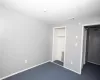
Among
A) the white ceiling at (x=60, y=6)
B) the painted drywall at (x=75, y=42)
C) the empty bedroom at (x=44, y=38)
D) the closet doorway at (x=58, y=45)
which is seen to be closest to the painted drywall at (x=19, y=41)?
the empty bedroom at (x=44, y=38)

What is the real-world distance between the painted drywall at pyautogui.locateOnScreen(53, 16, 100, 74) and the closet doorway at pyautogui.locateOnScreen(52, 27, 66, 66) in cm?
75

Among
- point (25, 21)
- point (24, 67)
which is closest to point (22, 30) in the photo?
point (25, 21)

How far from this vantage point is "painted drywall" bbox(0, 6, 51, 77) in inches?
94.1

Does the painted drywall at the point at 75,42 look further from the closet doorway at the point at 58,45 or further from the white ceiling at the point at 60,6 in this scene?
the closet doorway at the point at 58,45

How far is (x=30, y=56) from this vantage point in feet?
10.7

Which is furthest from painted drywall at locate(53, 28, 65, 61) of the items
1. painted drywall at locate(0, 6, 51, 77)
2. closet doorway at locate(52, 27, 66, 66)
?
painted drywall at locate(0, 6, 51, 77)

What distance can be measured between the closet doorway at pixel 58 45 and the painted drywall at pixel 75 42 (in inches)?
29.5

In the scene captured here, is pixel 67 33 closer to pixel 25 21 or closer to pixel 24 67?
pixel 25 21

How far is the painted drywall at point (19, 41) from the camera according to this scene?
239 cm

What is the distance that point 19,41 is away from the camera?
111 inches

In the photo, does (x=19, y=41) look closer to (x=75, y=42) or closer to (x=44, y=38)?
(x=44, y=38)

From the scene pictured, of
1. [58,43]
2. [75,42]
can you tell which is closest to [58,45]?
[58,43]

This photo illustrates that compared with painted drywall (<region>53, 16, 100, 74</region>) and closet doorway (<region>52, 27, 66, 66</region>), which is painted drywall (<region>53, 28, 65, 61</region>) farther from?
painted drywall (<region>53, 16, 100, 74</region>)

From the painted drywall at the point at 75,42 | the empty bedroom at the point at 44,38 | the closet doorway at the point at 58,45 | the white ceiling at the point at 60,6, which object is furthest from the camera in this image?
the closet doorway at the point at 58,45
